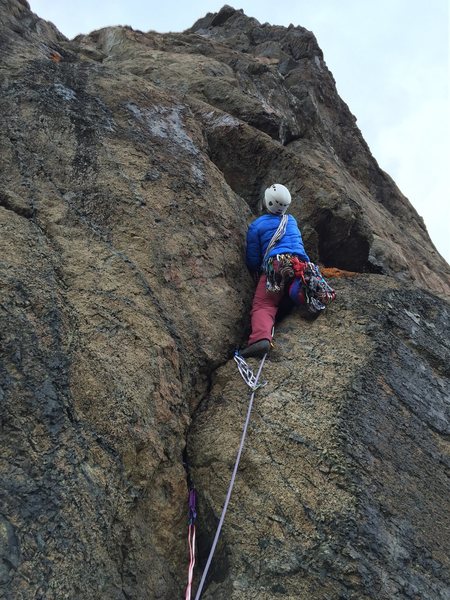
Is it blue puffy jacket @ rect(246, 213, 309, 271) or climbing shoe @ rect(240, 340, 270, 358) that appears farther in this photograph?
blue puffy jacket @ rect(246, 213, 309, 271)

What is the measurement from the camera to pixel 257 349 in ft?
21.4

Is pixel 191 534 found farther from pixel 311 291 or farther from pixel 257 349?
pixel 311 291

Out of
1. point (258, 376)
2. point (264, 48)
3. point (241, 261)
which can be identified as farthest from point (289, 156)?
point (264, 48)

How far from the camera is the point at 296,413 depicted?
5676mm

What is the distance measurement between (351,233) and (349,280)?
2557mm

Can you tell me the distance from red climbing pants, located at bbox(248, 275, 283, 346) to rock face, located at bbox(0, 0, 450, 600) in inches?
9.1

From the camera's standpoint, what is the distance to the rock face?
4.40 metres

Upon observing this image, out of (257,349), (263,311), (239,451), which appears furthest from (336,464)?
(263,311)

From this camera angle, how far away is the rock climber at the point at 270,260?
6.77 meters

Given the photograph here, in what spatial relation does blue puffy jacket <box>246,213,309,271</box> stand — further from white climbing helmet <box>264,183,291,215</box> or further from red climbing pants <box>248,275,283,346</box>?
red climbing pants <box>248,275,283,346</box>

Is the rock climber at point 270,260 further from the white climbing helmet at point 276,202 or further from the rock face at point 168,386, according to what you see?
the rock face at point 168,386

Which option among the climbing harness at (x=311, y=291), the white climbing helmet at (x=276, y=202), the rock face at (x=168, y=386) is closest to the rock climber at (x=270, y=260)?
the white climbing helmet at (x=276, y=202)

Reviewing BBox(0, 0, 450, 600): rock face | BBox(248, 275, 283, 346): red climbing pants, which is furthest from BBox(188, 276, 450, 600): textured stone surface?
BBox(248, 275, 283, 346): red climbing pants

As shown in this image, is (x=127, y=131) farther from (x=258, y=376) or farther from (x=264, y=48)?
(x=264, y=48)
